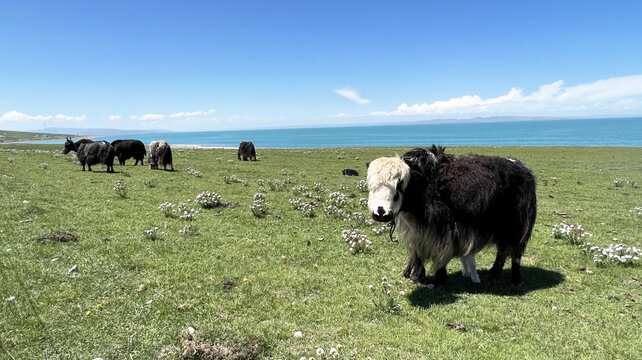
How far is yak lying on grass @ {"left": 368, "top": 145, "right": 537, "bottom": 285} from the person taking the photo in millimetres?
5746

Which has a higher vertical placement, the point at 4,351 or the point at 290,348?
the point at 4,351

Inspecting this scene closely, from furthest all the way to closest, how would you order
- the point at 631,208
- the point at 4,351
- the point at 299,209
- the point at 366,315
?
1. the point at 631,208
2. the point at 299,209
3. the point at 366,315
4. the point at 4,351

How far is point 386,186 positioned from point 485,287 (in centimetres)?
359

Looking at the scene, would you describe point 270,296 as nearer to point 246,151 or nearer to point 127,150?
point 127,150

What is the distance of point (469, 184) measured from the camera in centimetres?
598

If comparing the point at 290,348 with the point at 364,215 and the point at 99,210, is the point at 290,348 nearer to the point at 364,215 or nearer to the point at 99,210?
the point at 364,215

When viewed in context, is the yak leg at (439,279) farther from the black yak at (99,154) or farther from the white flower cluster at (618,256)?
the black yak at (99,154)

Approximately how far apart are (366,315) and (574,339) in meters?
3.01

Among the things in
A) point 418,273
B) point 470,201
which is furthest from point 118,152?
point 470,201

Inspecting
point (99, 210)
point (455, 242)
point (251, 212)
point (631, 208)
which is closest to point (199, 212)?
point (251, 212)

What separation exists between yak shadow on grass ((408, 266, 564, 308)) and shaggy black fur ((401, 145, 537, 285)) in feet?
0.83

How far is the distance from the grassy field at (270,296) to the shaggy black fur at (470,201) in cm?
100

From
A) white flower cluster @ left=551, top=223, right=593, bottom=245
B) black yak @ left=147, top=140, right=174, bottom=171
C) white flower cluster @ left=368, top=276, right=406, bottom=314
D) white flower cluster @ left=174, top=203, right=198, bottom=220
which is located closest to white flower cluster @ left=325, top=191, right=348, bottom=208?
white flower cluster @ left=174, top=203, right=198, bottom=220

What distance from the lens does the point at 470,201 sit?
5918 millimetres
